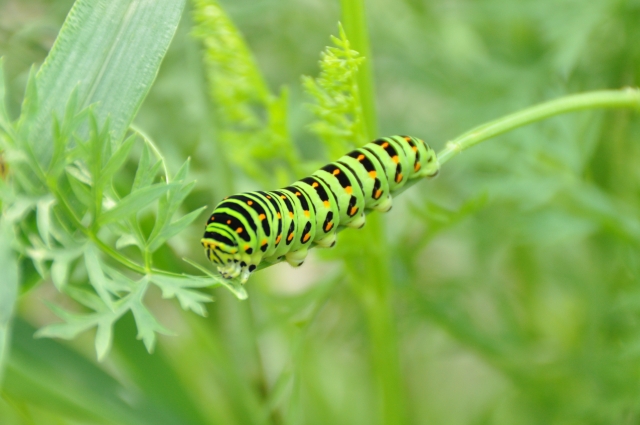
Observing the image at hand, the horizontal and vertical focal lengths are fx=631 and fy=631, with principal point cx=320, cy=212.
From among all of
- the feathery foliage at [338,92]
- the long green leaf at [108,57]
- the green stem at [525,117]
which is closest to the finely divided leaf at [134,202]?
the long green leaf at [108,57]

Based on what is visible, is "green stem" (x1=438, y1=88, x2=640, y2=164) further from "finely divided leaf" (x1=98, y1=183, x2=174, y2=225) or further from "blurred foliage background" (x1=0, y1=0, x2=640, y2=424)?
"finely divided leaf" (x1=98, y1=183, x2=174, y2=225)

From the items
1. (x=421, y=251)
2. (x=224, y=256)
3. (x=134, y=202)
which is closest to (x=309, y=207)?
(x=224, y=256)

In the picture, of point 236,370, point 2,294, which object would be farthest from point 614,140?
point 2,294

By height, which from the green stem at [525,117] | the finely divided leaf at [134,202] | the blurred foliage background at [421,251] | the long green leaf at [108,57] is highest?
the long green leaf at [108,57]

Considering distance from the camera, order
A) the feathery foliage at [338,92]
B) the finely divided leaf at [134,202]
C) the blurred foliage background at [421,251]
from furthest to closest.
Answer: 1. the blurred foliage background at [421,251]
2. the feathery foliage at [338,92]
3. the finely divided leaf at [134,202]

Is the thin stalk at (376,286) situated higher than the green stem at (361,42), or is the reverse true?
the green stem at (361,42)

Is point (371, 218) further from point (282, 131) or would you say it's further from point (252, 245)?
point (252, 245)

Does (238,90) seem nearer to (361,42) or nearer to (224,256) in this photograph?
(361,42)

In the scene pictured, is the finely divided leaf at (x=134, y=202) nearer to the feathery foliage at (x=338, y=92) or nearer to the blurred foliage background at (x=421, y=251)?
the feathery foliage at (x=338, y=92)
